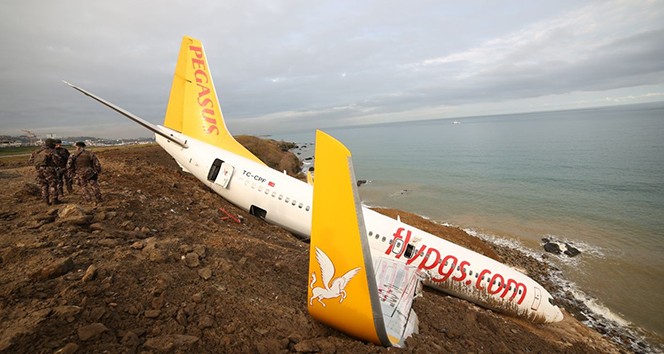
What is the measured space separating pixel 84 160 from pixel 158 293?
860 cm

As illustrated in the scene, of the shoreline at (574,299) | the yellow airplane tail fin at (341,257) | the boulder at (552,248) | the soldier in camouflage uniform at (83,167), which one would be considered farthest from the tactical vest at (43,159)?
the boulder at (552,248)

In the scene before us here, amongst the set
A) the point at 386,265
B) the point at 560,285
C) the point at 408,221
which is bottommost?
the point at 560,285

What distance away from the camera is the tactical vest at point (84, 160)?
10.7 meters

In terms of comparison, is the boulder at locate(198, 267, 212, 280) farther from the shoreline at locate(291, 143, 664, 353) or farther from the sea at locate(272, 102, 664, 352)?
the sea at locate(272, 102, 664, 352)

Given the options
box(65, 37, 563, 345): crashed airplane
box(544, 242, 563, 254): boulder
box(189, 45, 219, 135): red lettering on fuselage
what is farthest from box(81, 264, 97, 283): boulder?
box(544, 242, 563, 254): boulder

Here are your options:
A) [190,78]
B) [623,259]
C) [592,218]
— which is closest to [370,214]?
[190,78]

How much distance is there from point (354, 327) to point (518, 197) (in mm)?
Result: 47422

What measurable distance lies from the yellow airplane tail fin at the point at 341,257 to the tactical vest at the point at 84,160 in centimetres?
1138

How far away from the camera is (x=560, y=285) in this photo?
2252 centimetres

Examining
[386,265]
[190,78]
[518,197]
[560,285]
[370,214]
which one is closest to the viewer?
[386,265]

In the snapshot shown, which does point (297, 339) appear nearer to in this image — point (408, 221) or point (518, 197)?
point (408, 221)

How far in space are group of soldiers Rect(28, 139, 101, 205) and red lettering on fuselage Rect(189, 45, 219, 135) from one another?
9.16 meters

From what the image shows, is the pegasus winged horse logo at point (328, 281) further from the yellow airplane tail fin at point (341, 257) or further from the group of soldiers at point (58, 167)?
the group of soldiers at point (58, 167)

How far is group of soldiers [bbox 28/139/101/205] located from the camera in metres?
10.3
